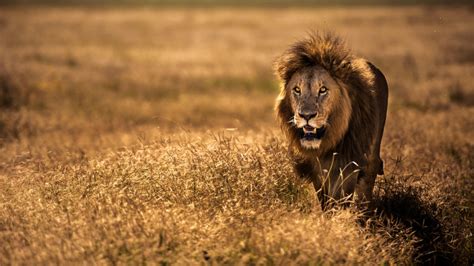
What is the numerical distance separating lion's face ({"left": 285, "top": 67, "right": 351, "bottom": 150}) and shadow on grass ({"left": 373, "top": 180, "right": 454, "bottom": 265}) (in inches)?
40.5

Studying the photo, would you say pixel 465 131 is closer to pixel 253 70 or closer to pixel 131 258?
pixel 131 258

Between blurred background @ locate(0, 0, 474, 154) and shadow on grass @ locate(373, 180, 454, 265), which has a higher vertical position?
shadow on grass @ locate(373, 180, 454, 265)

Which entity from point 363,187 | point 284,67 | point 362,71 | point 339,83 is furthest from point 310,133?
point 362,71

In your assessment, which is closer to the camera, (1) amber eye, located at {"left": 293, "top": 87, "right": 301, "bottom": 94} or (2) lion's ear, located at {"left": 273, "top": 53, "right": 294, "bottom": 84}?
(1) amber eye, located at {"left": 293, "top": 87, "right": 301, "bottom": 94}

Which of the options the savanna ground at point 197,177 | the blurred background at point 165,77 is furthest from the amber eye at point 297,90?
the blurred background at point 165,77

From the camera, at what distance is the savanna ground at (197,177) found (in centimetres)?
495

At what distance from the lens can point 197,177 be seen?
630 cm

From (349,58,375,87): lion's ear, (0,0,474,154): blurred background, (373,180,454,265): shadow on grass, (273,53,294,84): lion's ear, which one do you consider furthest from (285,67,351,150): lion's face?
(0,0,474,154): blurred background

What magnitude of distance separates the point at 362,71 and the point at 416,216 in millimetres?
1587

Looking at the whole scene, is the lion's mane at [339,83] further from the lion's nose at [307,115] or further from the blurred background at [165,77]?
the blurred background at [165,77]

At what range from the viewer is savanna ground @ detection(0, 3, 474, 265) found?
16.3 ft

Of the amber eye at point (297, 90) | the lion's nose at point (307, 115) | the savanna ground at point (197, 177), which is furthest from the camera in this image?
the amber eye at point (297, 90)

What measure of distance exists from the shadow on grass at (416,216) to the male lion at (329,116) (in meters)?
0.59

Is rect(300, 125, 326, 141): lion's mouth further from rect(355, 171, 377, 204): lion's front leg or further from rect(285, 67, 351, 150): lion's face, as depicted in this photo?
rect(355, 171, 377, 204): lion's front leg
